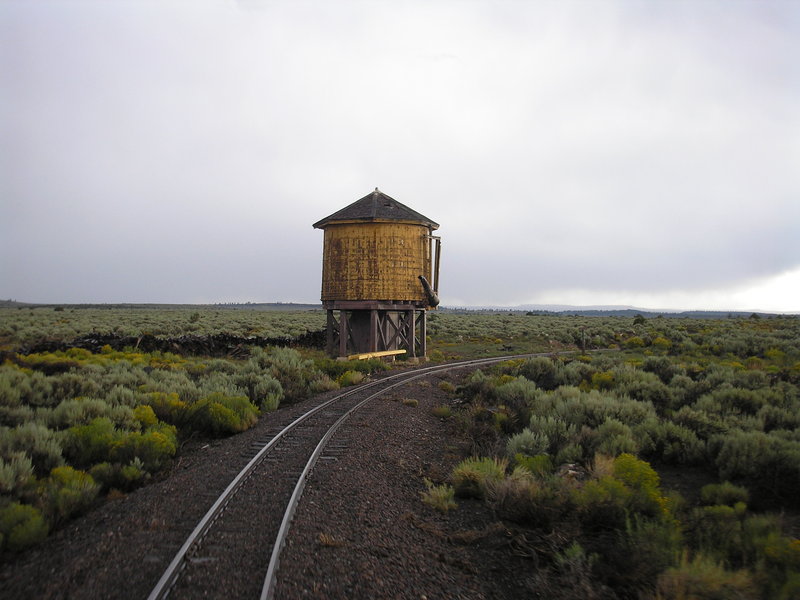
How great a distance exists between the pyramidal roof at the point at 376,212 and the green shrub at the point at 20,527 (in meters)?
17.8

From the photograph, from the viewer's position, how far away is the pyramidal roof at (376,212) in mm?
22594

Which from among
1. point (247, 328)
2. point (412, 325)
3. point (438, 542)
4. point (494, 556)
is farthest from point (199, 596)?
point (247, 328)

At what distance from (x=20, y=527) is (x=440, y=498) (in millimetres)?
4835

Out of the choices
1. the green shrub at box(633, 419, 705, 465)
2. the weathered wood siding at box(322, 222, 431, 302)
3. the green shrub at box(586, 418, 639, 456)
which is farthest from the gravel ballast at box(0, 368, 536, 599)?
the weathered wood siding at box(322, 222, 431, 302)

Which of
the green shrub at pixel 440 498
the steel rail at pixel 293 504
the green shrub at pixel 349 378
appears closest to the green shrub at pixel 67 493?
the steel rail at pixel 293 504

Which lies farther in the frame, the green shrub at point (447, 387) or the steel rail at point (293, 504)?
the green shrub at point (447, 387)

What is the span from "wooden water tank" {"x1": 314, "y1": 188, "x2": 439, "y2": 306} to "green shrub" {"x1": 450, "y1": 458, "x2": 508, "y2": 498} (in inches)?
595

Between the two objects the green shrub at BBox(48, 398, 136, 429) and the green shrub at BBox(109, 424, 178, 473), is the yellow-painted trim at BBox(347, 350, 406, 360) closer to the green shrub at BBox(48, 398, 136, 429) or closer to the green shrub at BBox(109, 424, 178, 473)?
the green shrub at BBox(48, 398, 136, 429)

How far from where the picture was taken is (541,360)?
55.1 feet

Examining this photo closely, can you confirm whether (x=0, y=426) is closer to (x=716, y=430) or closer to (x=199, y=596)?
(x=199, y=596)

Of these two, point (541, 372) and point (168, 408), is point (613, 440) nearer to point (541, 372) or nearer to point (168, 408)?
point (541, 372)

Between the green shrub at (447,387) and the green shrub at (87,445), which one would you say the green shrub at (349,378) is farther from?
the green shrub at (87,445)

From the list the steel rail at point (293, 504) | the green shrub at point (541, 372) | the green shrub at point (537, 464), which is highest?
the green shrub at point (541, 372)

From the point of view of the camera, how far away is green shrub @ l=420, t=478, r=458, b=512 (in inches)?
271
